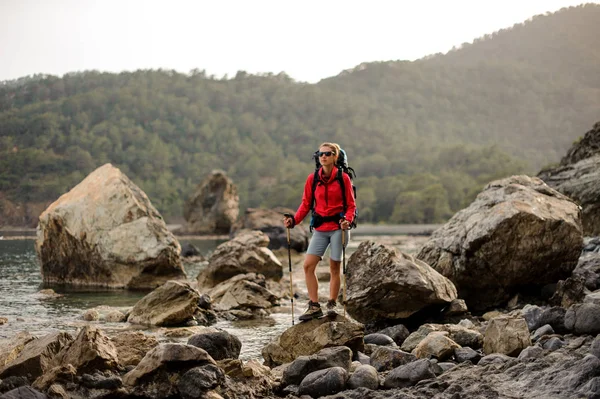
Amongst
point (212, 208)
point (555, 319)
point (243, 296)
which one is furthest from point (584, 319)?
point (212, 208)

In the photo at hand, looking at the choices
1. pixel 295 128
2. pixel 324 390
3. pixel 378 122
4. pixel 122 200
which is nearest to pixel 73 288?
pixel 122 200

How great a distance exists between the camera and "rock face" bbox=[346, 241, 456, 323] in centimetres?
1244

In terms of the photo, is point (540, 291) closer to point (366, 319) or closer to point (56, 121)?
point (366, 319)

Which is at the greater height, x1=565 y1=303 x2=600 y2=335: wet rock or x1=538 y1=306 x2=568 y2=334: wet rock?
x1=565 y1=303 x2=600 y2=335: wet rock

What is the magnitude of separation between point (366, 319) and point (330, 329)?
311 cm

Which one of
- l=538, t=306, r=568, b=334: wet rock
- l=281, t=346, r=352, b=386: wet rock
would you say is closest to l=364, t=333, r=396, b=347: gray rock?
l=538, t=306, r=568, b=334: wet rock

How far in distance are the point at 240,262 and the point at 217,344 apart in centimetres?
1361

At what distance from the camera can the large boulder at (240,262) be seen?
72.7 ft

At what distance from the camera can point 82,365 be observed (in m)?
7.91

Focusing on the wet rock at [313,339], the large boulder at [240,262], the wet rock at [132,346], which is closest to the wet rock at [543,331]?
the wet rock at [313,339]

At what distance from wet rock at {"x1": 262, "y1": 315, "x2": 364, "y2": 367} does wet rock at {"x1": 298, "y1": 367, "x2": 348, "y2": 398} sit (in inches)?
66.9

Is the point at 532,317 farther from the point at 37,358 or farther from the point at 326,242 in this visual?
the point at 37,358

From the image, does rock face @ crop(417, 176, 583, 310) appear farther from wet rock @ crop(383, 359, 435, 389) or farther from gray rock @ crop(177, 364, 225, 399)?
gray rock @ crop(177, 364, 225, 399)

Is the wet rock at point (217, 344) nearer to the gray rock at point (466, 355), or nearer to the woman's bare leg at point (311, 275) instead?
the woman's bare leg at point (311, 275)
